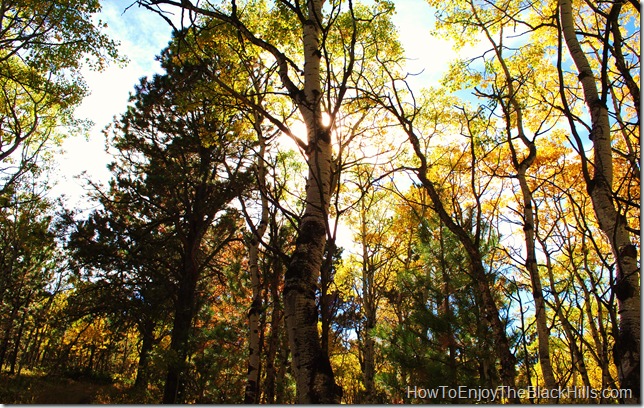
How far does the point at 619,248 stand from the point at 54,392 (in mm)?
17371

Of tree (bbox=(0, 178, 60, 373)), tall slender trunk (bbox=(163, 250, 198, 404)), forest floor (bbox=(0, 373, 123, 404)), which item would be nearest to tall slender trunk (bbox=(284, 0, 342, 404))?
tall slender trunk (bbox=(163, 250, 198, 404))

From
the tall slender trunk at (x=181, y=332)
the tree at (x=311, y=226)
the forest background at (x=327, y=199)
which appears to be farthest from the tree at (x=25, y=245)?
the tree at (x=311, y=226)

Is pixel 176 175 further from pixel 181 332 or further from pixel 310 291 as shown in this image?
pixel 310 291

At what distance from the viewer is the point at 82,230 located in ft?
32.2

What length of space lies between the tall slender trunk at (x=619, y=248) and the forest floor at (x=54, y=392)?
44.8ft

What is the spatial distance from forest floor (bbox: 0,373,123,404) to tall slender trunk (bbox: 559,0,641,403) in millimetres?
13667

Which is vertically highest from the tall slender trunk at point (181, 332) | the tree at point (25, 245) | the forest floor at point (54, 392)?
the tree at point (25, 245)

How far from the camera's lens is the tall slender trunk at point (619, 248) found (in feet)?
5.47

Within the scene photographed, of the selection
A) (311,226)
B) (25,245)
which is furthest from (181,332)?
(25,245)

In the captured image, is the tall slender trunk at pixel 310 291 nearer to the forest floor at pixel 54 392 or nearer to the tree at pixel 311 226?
the tree at pixel 311 226

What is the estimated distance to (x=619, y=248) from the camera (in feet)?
6.89

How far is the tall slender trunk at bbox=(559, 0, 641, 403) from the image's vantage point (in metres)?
1.67

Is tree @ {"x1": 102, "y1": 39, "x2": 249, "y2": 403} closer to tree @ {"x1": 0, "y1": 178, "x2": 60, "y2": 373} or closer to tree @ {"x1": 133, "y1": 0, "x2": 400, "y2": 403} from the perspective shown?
tree @ {"x1": 0, "y1": 178, "x2": 60, "y2": 373}

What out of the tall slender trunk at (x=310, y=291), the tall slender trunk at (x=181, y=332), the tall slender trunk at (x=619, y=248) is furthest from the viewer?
the tall slender trunk at (x=181, y=332)
